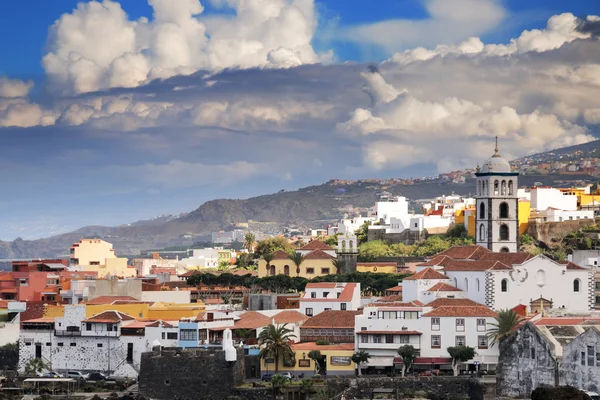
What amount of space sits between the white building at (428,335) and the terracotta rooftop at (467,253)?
13.5 metres

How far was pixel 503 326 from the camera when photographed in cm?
6247

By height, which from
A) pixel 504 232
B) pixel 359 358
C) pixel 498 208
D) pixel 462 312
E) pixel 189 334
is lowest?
pixel 359 358

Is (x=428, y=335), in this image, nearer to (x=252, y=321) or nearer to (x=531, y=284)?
(x=531, y=284)

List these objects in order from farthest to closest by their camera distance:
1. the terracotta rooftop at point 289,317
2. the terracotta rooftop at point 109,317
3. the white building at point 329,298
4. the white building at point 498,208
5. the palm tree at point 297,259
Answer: the palm tree at point 297,259 < the white building at point 498,208 < the white building at point 329,298 < the terracotta rooftop at point 109,317 < the terracotta rooftop at point 289,317

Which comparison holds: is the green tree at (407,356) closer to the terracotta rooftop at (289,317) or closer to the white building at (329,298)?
the terracotta rooftop at (289,317)

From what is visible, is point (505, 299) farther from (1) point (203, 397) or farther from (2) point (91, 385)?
(2) point (91, 385)

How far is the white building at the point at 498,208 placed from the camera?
8712cm

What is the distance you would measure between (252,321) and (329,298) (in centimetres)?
584

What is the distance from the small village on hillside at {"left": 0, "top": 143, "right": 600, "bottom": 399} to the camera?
197 feet

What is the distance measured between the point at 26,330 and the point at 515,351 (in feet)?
88.6

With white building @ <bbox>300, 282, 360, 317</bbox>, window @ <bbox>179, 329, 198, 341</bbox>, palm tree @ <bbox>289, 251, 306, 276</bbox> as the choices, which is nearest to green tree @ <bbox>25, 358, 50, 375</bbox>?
window @ <bbox>179, 329, 198, 341</bbox>

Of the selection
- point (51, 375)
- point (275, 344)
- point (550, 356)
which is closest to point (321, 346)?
point (275, 344)

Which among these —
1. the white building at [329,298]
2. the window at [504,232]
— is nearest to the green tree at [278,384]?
the white building at [329,298]

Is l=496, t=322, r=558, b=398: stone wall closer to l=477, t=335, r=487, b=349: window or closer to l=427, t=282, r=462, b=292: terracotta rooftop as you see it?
l=477, t=335, r=487, b=349: window
